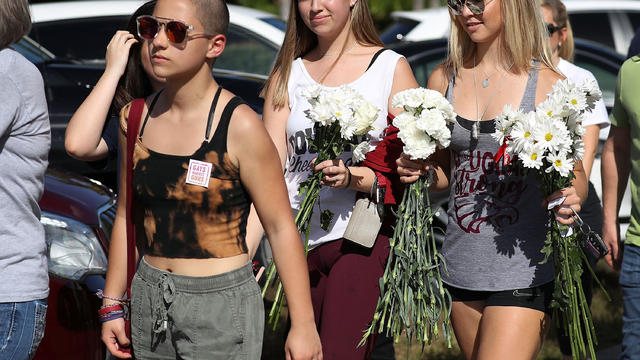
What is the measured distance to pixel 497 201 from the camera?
3582 millimetres

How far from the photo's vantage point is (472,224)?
363cm

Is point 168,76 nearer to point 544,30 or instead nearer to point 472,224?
point 472,224

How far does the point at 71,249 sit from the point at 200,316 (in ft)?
5.32

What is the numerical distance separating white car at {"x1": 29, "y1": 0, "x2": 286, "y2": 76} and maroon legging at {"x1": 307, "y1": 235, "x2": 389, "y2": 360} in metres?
4.82

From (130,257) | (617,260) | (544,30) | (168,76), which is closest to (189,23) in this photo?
(168,76)

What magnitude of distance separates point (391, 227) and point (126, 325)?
124 centimetres

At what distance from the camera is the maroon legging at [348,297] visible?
3.67 meters

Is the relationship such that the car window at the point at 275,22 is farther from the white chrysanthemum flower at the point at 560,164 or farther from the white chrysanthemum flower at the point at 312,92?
the white chrysanthemum flower at the point at 560,164

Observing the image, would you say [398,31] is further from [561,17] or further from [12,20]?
[12,20]

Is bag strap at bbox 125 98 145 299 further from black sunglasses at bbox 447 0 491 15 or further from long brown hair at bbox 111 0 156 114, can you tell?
black sunglasses at bbox 447 0 491 15

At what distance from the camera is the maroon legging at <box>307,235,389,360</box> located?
3672 mm

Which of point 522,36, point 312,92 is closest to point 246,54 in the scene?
point 312,92

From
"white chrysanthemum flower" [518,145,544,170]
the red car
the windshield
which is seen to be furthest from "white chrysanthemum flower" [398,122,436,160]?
the windshield

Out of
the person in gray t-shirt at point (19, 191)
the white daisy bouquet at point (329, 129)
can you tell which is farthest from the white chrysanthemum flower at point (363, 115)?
the person in gray t-shirt at point (19, 191)
